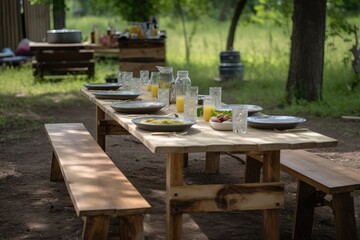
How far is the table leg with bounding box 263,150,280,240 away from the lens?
481 cm

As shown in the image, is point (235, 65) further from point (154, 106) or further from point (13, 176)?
point (154, 106)

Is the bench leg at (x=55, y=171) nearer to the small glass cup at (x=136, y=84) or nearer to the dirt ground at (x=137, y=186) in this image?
the dirt ground at (x=137, y=186)

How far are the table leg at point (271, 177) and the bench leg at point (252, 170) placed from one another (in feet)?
5.37

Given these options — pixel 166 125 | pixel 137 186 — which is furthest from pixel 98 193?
pixel 137 186

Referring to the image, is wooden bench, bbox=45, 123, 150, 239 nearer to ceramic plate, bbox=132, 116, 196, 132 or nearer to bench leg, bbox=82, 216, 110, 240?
bench leg, bbox=82, 216, 110, 240

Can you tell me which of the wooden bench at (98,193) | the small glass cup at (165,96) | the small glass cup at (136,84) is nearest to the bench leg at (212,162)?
the small glass cup at (136,84)

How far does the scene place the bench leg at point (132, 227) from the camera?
4395mm

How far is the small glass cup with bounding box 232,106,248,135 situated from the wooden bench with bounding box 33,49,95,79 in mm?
9946

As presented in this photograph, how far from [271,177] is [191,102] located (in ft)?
3.00

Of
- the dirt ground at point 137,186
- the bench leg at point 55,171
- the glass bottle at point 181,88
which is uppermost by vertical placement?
the glass bottle at point 181,88

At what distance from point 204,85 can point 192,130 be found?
871 cm

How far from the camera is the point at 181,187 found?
4.59m

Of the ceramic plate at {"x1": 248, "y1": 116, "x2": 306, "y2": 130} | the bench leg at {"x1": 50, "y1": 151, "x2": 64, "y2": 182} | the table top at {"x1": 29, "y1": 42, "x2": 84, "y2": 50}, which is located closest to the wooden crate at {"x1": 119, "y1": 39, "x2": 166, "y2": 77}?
the table top at {"x1": 29, "y1": 42, "x2": 84, "y2": 50}

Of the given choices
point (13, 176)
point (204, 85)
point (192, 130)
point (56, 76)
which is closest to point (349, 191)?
point (192, 130)
